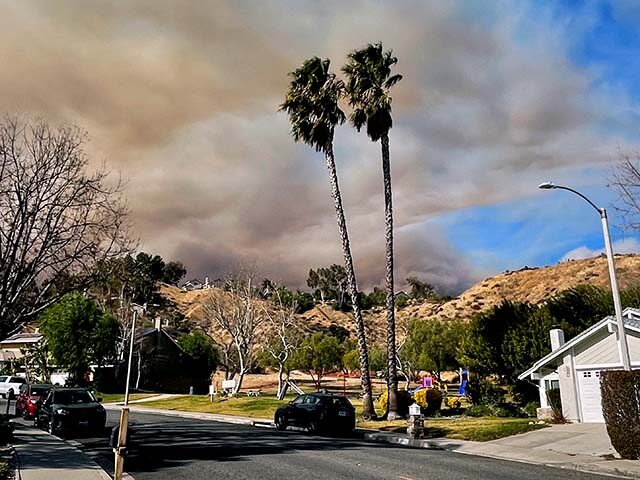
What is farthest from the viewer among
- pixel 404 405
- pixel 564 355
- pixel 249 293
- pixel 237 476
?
pixel 249 293

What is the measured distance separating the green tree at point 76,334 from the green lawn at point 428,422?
11.9 meters

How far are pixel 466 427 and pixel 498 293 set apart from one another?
87176 millimetres

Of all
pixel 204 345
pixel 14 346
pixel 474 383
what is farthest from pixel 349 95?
pixel 14 346

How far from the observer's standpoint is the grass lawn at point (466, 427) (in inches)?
886

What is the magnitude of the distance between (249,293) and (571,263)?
74720 millimetres

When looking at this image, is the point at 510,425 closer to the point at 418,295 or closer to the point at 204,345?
the point at 204,345

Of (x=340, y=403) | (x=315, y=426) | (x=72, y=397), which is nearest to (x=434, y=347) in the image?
(x=340, y=403)

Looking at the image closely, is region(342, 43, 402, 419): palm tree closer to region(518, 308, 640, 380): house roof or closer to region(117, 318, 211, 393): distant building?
region(518, 308, 640, 380): house roof

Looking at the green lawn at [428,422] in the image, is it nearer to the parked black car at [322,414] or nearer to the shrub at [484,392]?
the parked black car at [322,414]

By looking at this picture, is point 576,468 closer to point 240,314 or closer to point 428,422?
point 428,422

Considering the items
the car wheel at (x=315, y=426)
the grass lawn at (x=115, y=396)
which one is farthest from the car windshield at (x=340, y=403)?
the grass lawn at (x=115, y=396)

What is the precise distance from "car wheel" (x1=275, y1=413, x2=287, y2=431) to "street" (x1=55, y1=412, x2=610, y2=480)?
5431mm

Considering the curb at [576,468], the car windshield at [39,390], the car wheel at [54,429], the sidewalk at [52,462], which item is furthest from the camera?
the car windshield at [39,390]

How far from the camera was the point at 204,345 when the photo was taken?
223ft
